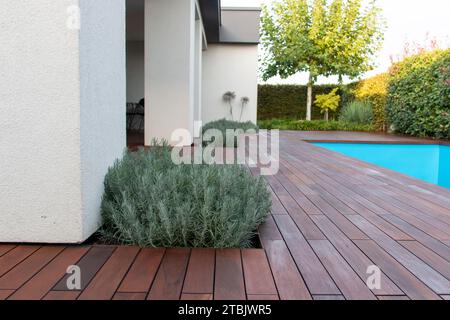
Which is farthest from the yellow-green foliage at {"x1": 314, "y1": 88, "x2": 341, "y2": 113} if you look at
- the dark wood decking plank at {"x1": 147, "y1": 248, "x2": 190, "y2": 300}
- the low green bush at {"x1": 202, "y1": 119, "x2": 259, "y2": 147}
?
the dark wood decking plank at {"x1": 147, "y1": 248, "x2": 190, "y2": 300}

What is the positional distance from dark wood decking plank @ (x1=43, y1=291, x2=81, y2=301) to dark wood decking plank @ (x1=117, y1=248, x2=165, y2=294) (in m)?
0.15

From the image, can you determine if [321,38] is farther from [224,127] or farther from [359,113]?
[224,127]

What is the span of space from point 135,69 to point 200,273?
917cm

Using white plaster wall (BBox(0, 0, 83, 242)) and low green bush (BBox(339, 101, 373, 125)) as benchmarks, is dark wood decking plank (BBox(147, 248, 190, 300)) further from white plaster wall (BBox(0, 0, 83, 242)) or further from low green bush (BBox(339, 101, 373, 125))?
low green bush (BBox(339, 101, 373, 125))

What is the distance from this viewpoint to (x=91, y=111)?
1.94 m

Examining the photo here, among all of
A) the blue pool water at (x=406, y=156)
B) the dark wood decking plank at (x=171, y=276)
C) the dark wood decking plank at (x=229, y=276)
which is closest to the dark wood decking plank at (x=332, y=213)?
the dark wood decking plank at (x=229, y=276)

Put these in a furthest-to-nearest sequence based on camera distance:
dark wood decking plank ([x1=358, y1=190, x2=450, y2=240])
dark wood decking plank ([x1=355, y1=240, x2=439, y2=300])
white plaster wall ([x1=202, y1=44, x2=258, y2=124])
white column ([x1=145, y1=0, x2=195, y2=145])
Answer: white plaster wall ([x1=202, y1=44, x2=258, y2=124])
white column ([x1=145, y1=0, x2=195, y2=145])
dark wood decking plank ([x1=358, y1=190, x2=450, y2=240])
dark wood decking plank ([x1=355, y1=240, x2=439, y2=300])

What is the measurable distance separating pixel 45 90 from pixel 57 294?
0.93 meters

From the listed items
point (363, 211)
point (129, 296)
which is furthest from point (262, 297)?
point (363, 211)

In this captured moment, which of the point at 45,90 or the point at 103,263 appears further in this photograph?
the point at 45,90

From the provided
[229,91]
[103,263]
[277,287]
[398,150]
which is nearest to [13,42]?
[103,263]

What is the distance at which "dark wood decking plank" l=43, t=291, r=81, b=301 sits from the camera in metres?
1.35

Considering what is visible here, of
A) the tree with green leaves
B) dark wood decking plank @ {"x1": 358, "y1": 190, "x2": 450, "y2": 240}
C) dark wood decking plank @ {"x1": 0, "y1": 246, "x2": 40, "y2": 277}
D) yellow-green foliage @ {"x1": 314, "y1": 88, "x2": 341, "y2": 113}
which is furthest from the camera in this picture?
yellow-green foliage @ {"x1": 314, "y1": 88, "x2": 341, "y2": 113}

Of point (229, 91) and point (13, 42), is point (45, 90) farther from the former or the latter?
point (229, 91)
